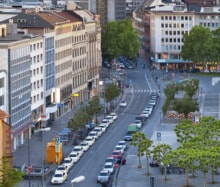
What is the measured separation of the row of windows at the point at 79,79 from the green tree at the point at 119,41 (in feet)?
135

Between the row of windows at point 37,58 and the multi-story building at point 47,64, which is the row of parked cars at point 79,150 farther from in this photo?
the row of windows at point 37,58

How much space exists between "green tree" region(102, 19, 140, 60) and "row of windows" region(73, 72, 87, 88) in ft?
135

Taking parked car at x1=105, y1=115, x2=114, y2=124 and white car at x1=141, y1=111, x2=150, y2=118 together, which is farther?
white car at x1=141, y1=111, x2=150, y2=118

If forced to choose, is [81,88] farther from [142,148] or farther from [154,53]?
[154,53]

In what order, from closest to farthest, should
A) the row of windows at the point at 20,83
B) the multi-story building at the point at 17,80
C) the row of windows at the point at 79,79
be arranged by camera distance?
the multi-story building at the point at 17,80, the row of windows at the point at 20,83, the row of windows at the point at 79,79

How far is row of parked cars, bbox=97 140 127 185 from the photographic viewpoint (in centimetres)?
7169

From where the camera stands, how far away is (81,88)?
117 metres

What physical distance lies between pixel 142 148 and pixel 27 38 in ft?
69.6

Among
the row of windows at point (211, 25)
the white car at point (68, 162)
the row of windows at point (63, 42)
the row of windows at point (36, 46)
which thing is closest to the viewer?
the white car at point (68, 162)

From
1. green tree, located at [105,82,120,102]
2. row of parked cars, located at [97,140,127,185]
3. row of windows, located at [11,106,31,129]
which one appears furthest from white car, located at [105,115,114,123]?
row of parked cars, located at [97,140,127,185]

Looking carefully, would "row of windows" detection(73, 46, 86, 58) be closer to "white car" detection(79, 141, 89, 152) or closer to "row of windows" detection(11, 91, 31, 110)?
"row of windows" detection(11, 91, 31, 110)

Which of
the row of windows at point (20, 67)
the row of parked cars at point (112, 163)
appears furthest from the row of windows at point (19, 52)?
the row of parked cars at point (112, 163)

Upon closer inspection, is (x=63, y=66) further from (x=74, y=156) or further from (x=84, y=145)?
(x=74, y=156)

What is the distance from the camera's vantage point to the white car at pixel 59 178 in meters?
71.4
